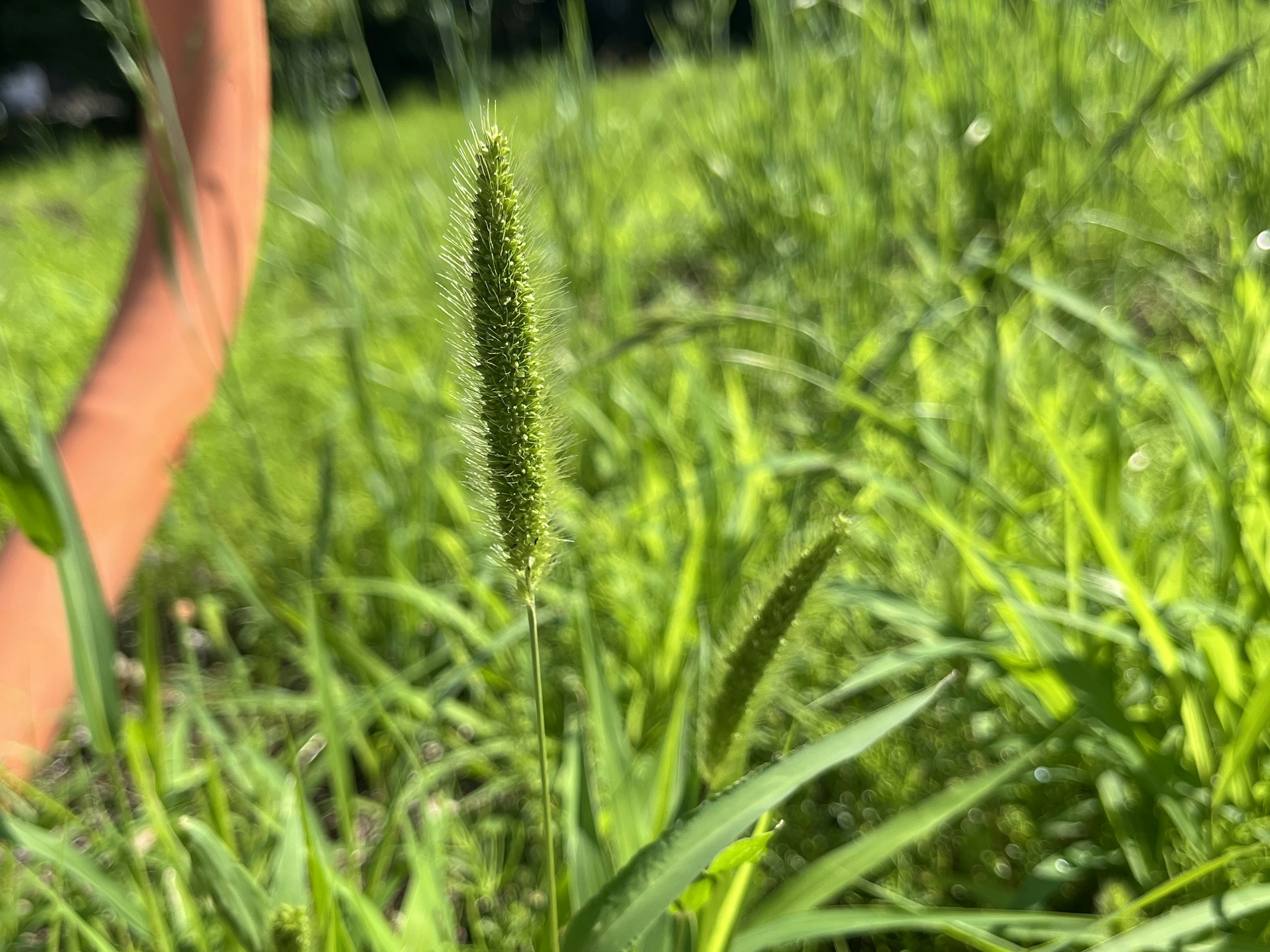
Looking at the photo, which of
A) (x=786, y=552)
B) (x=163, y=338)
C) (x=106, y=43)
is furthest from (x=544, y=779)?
(x=106, y=43)

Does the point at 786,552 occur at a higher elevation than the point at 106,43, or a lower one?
lower

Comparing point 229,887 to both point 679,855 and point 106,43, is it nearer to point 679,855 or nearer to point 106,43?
point 679,855

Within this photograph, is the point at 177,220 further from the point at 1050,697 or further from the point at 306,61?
the point at 1050,697

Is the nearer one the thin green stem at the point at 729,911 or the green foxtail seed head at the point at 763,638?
the green foxtail seed head at the point at 763,638

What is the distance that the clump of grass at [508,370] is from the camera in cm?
47

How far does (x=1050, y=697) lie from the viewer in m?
0.93

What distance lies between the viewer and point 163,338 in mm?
1133

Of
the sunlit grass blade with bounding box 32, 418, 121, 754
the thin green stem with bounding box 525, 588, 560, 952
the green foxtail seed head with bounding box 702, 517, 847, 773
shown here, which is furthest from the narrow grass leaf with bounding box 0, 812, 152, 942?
the green foxtail seed head with bounding box 702, 517, 847, 773

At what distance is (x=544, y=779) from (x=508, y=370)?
237mm

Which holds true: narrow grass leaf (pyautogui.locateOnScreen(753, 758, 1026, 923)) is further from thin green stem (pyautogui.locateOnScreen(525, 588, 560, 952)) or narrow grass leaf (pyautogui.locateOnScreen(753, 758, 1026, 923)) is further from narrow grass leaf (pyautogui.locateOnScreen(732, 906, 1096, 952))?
thin green stem (pyautogui.locateOnScreen(525, 588, 560, 952))

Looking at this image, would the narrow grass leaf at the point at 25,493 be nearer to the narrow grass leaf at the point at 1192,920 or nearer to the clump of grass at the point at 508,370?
the clump of grass at the point at 508,370

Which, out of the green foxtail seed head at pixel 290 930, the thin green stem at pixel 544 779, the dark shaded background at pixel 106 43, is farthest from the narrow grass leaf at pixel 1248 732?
the dark shaded background at pixel 106 43

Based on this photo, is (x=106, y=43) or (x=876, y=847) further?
(x=106, y=43)

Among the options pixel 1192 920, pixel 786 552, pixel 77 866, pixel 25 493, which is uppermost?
pixel 25 493
